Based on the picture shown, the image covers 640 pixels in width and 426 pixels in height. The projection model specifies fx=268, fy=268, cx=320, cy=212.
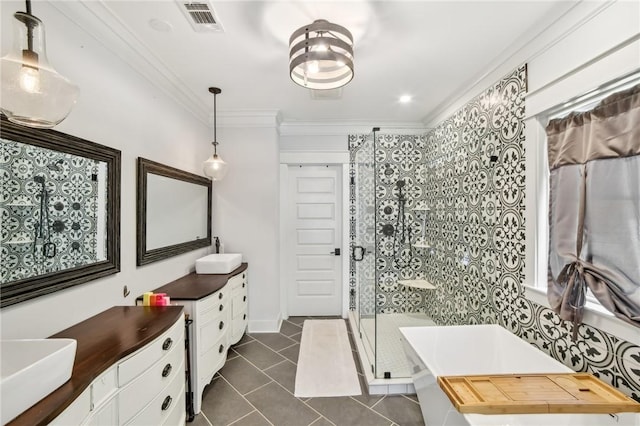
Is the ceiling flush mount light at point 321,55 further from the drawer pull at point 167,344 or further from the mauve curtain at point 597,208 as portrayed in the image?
the drawer pull at point 167,344

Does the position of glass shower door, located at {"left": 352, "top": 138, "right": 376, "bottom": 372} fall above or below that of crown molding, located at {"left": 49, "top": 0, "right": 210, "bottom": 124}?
below

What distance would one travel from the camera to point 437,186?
10.8 ft

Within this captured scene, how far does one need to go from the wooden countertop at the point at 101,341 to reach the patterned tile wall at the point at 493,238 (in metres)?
2.29

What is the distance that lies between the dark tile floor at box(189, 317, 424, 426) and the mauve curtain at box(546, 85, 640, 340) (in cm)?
135

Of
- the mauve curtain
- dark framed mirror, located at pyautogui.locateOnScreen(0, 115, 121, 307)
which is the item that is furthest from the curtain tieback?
dark framed mirror, located at pyautogui.locateOnScreen(0, 115, 121, 307)

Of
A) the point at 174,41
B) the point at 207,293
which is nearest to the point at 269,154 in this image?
the point at 174,41

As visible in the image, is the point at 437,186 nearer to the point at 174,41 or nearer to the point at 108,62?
the point at 174,41

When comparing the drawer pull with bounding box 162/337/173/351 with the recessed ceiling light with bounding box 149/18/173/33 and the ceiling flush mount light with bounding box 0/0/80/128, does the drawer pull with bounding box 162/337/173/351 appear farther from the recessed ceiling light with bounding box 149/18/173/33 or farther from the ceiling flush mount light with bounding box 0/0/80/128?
the recessed ceiling light with bounding box 149/18/173/33

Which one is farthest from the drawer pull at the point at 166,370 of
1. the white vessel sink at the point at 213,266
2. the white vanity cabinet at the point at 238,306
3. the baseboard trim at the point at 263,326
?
the baseboard trim at the point at 263,326

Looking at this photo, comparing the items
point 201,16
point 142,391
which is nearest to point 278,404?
point 142,391

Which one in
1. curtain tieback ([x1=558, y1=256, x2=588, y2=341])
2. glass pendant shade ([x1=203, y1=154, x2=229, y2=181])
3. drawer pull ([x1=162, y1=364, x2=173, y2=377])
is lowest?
drawer pull ([x1=162, y1=364, x2=173, y2=377])

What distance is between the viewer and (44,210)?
136 centimetres

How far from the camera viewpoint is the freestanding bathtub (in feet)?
4.25

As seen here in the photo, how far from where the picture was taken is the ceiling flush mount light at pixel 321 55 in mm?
1532
